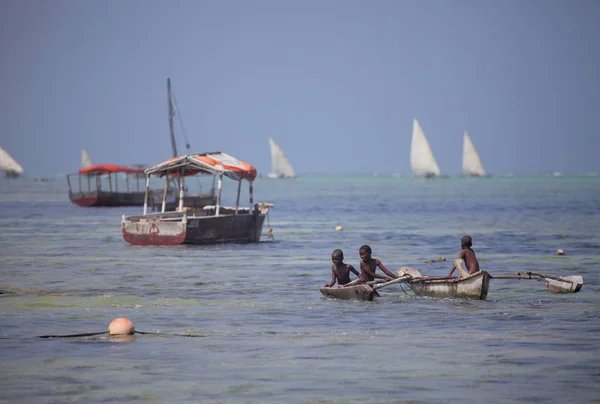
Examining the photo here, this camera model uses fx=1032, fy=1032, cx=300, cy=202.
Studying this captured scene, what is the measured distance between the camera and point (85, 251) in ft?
135

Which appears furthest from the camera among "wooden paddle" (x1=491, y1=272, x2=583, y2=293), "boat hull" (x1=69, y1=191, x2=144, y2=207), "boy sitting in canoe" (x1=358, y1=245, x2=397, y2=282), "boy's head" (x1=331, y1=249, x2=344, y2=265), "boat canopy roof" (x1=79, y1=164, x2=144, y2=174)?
"boat hull" (x1=69, y1=191, x2=144, y2=207)

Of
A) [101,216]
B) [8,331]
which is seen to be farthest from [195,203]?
[8,331]

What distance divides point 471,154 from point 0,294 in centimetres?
17802

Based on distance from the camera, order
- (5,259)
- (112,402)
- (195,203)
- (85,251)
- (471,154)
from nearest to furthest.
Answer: (112,402)
(5,259)
(85,251)
(195,203)
(471,154)

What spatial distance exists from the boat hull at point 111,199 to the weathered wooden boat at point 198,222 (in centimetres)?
4485

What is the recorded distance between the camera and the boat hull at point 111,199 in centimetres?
8781

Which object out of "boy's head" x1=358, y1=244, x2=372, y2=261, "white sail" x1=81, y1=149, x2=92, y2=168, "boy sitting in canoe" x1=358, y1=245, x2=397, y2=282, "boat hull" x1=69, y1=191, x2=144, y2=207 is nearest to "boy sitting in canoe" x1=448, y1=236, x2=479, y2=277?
"boy sitting in canoe" x1=358, y1=245, x2=397, y2=282

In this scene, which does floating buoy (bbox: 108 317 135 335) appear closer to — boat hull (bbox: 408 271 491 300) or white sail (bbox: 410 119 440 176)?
boat hull (bbox: 408 271 491 300)

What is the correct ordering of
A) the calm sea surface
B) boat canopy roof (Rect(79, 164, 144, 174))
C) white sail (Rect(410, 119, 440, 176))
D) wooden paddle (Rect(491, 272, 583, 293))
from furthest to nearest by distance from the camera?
1. white sail (Rect(410, 119, 440, 176))
2. boat canopy roof (Rect(79, 164, 144, 174))
3. wooden paddle (Rect(491, 272, 583, 293))
4. the calm sea surface

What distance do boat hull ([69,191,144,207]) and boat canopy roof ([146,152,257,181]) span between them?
1762 inches

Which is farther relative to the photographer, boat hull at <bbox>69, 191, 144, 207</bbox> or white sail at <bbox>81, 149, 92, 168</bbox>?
white sail at <bbox>81, 149, 92, 168</bbox>

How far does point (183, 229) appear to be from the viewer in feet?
131

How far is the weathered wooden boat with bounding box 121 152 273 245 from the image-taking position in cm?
4031

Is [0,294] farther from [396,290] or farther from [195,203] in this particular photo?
[195,203]
